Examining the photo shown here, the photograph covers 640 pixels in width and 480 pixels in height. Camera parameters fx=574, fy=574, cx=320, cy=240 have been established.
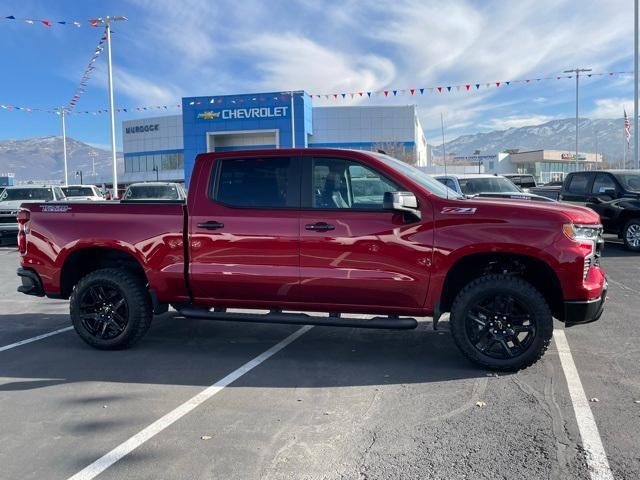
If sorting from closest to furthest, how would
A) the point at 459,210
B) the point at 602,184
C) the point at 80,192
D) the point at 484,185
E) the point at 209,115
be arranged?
the point at 459,210
the point at 602,184
the point at 484,185
the point at 80,192
the point at 209,115

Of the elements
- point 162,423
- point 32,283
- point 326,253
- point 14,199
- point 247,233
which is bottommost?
point 162,423

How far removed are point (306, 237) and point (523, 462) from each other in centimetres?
260

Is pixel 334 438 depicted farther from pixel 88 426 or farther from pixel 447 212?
pixel 447 212

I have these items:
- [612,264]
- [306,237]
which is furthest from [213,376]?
[612,264]

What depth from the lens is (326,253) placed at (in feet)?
16.9

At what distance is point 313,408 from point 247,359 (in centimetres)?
143

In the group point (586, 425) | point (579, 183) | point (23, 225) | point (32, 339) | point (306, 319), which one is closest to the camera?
point (586, 425)

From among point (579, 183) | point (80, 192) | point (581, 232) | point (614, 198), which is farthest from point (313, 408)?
point (80, 192)

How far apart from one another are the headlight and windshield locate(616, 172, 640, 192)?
9.31 meters

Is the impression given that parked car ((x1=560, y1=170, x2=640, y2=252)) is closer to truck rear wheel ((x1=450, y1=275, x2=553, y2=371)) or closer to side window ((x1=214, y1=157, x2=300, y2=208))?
truck rear wheel ((x1=450, y1=275, x2=553, y2=371))

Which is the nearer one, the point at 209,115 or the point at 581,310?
the point at 581,310

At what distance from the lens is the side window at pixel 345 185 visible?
5.24m

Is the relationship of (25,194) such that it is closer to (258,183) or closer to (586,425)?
(258,183)

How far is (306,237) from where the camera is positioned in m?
5.19
